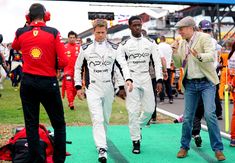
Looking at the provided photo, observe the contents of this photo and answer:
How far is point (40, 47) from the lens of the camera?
462 centimetres

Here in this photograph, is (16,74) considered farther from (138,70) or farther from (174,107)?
(138,70)

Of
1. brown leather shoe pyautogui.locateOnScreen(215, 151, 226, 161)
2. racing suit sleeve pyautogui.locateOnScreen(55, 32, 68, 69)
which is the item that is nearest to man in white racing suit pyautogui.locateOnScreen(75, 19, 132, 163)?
racing suit sleeve pyautogui.locateOnScreen(55, 32, 68, 69)

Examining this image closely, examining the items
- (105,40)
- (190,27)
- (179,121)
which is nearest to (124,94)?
(105,40)

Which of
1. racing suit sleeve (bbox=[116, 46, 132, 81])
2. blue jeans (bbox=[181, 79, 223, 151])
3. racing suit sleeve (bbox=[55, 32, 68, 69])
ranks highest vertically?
racing suit sleeve (bbox=[55, 32, 68, 69])

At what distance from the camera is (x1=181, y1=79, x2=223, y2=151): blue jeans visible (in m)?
5.45

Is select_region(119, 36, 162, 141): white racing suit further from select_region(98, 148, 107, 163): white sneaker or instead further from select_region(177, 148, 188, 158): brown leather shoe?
select_region(98, 148, 107, 163): white sneaker

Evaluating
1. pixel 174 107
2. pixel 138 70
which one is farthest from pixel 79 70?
pixel 174 107

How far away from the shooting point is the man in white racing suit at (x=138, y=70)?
616 cm

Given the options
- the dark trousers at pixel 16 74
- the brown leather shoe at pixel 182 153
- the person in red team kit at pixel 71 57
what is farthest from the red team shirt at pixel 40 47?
the dark trousers at pixel 16 74

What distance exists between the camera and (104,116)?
5816 millimetres

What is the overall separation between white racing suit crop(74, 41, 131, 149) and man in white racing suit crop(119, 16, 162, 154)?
0.47 m

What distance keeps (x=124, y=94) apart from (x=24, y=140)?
5.16 ft

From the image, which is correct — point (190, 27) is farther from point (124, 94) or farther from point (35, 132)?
point (35, 132)

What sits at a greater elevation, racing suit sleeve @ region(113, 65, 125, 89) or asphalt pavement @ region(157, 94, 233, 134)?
racing suit sleeve @ region(113, 65, 125, 89)
